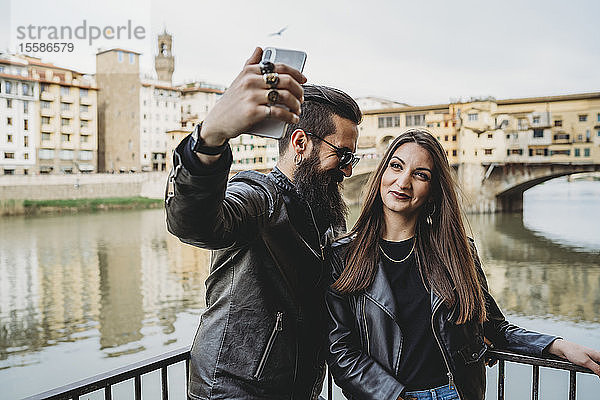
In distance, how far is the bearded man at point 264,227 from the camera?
0.70m

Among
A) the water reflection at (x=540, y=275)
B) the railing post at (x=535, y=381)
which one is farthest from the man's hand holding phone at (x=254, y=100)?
the water reflection at (x=540, y=275)

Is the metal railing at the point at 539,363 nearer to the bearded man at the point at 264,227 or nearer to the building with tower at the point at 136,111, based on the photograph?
the bearded man at the point at 264,227

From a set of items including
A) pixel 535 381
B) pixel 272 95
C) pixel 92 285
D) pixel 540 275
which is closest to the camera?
pixel 272 95

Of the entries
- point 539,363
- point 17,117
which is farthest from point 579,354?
point 17,117

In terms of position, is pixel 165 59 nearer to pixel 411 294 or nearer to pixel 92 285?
pixel 92 285

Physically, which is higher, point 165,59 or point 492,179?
point 165,59

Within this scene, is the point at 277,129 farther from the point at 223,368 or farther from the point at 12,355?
the point at 12,355

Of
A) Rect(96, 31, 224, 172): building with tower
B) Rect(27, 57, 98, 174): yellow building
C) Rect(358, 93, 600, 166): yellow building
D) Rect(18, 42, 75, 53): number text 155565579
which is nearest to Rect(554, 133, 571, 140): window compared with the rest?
Rect(358, 93, 600, 166): yellow building

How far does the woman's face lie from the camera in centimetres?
120

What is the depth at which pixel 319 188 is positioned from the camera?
1145mm

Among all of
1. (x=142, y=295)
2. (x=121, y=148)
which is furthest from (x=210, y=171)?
(x=121, y=148)

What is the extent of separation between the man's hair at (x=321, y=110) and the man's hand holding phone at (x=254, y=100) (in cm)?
48

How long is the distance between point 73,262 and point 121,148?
1618 centimetres

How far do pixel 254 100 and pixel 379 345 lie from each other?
2.23 ft
